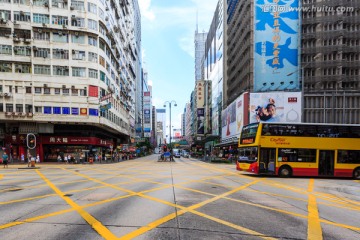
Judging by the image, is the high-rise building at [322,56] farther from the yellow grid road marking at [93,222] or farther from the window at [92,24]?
the yellow grid road marking at [93,222]

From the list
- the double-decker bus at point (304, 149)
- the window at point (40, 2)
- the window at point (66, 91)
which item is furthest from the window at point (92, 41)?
the double-decker bus at point (304, 149)

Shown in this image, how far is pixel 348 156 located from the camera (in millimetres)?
22531

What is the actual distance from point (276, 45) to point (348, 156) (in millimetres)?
39509

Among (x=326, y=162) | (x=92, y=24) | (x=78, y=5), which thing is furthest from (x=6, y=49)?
(x=326, y=162)

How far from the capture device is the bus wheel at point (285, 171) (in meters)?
22.5

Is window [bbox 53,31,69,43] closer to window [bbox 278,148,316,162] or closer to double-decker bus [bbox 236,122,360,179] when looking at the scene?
double-decker bus [bbox 236,122,360,179]

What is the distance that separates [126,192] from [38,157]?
3935 cm

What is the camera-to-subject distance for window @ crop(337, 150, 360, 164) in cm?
2248

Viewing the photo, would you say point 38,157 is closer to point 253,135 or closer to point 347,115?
point 253,135

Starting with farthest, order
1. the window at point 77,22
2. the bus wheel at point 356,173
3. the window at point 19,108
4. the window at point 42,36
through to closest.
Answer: the window at point 77,22 < the window at point 42,36 < the window at point 19,108 < the bus wheel at point 356,173

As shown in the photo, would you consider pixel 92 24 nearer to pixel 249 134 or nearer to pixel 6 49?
pixel 6 49

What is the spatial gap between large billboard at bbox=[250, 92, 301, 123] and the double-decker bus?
3197 centimetres

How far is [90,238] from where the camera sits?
6.35m

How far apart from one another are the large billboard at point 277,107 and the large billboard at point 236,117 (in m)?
2.23
